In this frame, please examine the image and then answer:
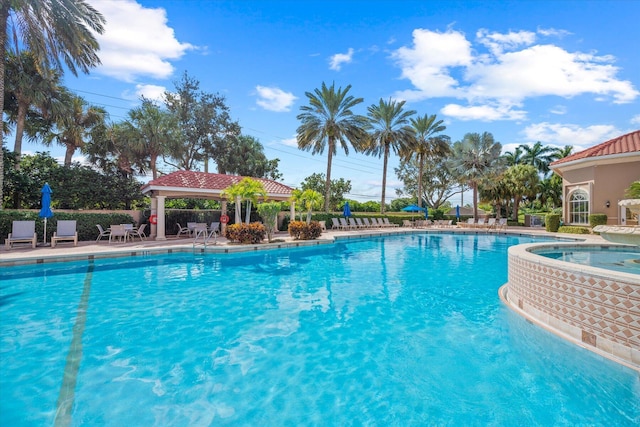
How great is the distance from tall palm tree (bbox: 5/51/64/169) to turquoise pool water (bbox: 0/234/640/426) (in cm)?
1408

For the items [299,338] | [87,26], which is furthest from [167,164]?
[299,338]

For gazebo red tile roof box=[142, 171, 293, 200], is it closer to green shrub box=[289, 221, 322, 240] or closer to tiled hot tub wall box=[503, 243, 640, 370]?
green shrub box=[289, 221, 322, 240]

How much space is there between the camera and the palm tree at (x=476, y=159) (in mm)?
30125

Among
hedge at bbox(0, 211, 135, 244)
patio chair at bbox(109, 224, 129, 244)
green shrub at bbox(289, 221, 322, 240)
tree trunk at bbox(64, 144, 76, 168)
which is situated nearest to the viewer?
hedge at bbox(0, 211, 135, 244)

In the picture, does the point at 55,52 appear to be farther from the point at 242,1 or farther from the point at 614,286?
the point at 614,286

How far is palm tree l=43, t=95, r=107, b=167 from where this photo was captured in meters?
19.6

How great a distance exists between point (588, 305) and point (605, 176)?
66.0ft

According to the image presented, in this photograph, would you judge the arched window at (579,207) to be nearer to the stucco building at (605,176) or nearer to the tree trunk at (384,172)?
the stucco building at (605,176)

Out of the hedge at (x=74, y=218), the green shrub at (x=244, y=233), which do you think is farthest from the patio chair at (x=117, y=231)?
the green shrub at (x=244, y=233)

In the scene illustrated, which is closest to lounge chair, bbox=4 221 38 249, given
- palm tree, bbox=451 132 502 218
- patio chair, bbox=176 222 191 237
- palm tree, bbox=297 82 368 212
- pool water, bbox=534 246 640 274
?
patio chair, bbox=176 222 191 237

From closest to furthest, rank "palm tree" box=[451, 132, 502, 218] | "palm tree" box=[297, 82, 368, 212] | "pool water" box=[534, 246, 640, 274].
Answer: "pool water" box=[534, 246, 640, 274] < "palm tree" box=[297, 82, 368, 212] < "palm tree" box=[451, 132, 502, 218]

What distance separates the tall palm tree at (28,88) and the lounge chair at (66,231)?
5.30 metres

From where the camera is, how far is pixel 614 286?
3711 mm

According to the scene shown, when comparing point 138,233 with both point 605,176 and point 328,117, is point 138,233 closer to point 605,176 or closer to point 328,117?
point 328,117
